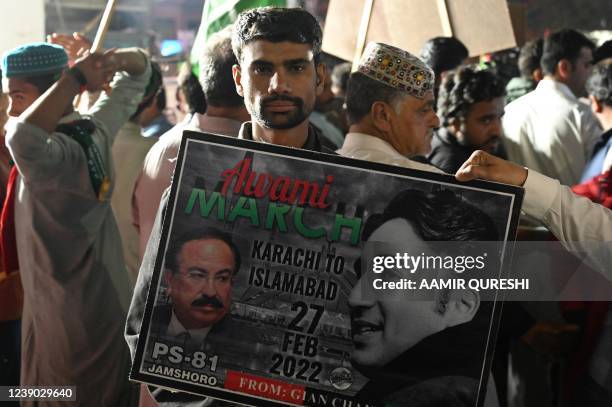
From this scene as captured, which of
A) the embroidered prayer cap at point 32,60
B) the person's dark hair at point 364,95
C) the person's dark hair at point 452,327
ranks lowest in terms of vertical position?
the person's dark hair at point 452,327

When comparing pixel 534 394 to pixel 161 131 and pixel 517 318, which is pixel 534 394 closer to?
pixel 517 318

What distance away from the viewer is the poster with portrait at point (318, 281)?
242 cm

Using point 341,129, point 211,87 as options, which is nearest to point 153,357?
point 211,87

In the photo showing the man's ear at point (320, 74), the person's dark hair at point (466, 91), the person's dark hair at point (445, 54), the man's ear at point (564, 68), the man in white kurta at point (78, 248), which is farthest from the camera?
the man's ear at point (564, 68)

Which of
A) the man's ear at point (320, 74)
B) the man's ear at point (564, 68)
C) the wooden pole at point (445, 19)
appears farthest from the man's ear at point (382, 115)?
the man's ear at point (564, 68)

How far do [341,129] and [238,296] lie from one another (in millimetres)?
4230

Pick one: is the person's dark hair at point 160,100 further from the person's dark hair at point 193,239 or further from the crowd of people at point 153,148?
the person's dark hair at point 193,239

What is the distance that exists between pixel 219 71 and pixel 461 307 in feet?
5.23

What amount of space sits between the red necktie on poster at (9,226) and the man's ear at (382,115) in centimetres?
174

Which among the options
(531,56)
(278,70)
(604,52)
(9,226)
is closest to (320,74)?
(278,70)

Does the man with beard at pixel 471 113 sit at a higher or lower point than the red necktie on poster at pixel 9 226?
higher

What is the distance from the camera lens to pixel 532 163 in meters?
5.36

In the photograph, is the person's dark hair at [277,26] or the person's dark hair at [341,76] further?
the person's dark hair at [341,76]

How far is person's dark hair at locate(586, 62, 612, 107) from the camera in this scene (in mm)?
4906
